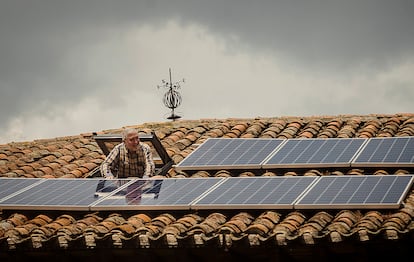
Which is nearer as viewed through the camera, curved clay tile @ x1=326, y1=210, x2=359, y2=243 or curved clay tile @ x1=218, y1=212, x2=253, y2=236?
curved clay tile @ x1=326, y1=210, x2=359, y2=243

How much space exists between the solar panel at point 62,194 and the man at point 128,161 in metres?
0.84

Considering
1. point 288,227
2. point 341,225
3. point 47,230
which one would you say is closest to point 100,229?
point 47,230

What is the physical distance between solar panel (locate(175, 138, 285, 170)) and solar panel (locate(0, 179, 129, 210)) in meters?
1.89

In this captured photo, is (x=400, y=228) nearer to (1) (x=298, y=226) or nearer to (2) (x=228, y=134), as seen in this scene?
(1) (x=298, y=226)

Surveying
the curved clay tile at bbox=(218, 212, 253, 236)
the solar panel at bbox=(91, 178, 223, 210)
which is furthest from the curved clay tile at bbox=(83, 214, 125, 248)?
the curved clay tile at bbox=(218, 212, 253, 236)

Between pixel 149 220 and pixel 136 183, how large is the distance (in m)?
1.60

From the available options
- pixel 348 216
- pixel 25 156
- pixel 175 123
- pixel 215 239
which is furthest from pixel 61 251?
pixel 175 123

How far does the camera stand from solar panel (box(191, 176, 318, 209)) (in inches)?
798

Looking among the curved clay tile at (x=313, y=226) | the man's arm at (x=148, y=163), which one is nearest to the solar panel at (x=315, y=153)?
the man's arm at (x=148, y=163)

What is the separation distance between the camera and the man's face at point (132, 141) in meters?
22.8

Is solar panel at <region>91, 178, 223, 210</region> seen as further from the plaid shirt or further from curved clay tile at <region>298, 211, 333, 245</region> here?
curved clay tile at <region>298, 211, 333, 245</region>

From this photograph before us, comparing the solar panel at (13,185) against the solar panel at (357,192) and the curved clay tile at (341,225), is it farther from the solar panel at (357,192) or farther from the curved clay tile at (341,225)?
the curved clay tile at (341,225)

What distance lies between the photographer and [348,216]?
19.5 m

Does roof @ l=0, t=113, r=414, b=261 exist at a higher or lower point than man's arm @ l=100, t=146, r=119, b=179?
lower
